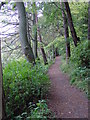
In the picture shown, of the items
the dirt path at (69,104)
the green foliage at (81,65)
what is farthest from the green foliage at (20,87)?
the green foliage at (81,65)

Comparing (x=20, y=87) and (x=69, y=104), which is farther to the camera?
(x=69, y=104)

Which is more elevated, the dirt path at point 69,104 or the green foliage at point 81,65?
the green foliage at point 81,65

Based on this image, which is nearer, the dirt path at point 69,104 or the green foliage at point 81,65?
the dirt path at point 69,104

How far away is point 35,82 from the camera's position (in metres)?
4.38

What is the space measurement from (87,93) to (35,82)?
196 cm

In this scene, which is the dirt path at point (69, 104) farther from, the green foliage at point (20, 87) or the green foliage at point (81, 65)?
the green foliage at point (81, 65)

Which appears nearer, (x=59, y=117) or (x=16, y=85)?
(x=59, y=117)

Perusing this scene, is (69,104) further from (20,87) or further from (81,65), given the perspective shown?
(81,65)

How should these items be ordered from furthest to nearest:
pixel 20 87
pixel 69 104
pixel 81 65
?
pixel 81 65 < pixel 69 104 < pixel 20 87

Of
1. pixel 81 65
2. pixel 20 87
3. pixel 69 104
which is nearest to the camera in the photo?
pixel 20 87

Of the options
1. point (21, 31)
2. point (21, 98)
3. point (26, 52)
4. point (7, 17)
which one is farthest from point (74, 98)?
point (7, 17)

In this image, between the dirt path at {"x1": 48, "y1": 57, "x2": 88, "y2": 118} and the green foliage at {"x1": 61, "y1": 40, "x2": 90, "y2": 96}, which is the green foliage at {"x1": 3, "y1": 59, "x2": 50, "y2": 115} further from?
the green foliage at {"x1": 61, "y1": 40, "x2": 90, "y2": 96}

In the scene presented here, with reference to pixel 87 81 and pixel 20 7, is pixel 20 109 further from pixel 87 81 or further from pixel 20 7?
pixel 20 7

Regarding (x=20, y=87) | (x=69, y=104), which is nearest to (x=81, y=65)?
(x=69, y=104)
